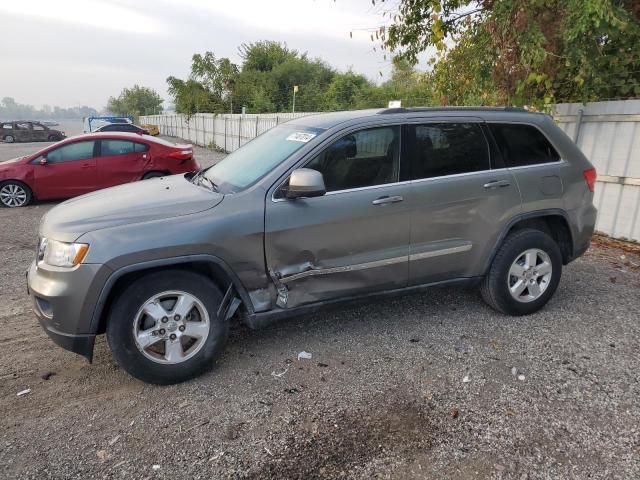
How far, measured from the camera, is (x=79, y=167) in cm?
925

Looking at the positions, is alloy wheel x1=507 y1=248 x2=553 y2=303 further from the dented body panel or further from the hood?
the hood

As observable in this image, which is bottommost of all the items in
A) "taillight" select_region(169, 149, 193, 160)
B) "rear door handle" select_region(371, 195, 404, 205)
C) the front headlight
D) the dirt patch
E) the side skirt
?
the dirt patch

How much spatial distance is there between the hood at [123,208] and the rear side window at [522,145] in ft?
7.93

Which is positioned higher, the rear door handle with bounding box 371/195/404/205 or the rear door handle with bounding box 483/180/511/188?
the rear door handle with bounding box 483/180/511/188

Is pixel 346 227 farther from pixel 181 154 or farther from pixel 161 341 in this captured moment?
pixel 181 154

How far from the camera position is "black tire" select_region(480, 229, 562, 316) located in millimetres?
3949

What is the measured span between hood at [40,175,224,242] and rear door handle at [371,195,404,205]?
1132 mm

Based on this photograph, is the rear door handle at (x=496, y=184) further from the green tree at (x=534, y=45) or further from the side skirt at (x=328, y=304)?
the green tree at (x=534, y=45)

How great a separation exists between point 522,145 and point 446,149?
30.9 inches

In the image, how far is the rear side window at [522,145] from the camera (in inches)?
155

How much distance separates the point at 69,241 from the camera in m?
2.85

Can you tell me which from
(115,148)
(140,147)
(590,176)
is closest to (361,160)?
(590,176)

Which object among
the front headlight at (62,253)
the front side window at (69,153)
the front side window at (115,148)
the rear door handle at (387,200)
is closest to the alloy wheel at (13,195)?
the front side window at (69,153)

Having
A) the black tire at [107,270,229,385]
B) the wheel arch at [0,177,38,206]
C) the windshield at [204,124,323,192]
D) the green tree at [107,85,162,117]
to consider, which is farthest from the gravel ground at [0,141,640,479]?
the green tree at [107,85,162,117]
